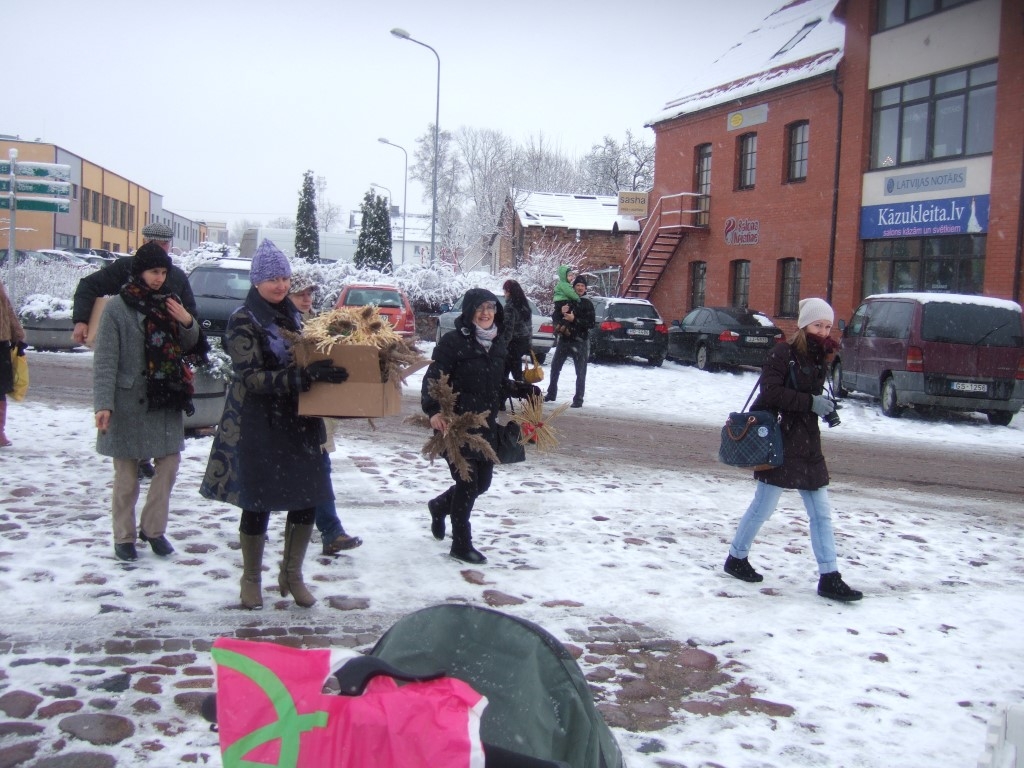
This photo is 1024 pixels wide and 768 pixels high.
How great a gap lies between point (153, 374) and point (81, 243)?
67229mm

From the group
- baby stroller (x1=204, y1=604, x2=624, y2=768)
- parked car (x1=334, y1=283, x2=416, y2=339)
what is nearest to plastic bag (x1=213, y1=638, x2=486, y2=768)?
baby stroller (x1=204, y1=604, x2=624, y2=768)

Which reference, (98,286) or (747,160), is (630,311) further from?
(98,286)

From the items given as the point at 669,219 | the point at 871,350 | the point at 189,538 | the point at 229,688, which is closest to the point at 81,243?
the point at 669,219

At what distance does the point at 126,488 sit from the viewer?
554 centimetres

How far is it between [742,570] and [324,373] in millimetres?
2954

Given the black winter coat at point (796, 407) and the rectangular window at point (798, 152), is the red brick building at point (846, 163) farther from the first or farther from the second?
the black winter coat at point (796, 407)

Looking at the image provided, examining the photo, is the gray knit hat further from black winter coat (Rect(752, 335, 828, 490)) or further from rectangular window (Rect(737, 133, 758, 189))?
rectangular window (Rect(737, 133, 758, 189))

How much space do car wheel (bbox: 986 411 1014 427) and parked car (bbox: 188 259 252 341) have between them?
12.4 meters

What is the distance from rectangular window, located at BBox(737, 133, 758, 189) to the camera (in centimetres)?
2717

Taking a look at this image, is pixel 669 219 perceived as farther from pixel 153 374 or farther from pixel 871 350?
pixel 153 374

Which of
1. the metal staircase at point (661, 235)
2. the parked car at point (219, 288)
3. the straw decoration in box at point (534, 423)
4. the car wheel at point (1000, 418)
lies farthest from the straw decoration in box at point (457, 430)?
the metal staircase at point (661, 235)

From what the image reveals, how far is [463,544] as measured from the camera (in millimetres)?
6016

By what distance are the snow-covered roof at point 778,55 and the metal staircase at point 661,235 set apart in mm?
2799

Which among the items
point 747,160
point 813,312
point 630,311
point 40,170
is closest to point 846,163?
point 747,160
